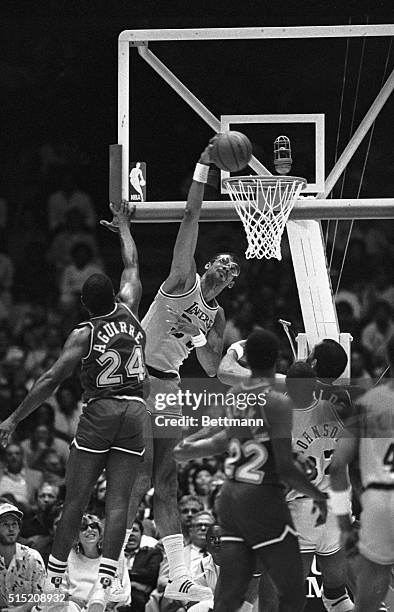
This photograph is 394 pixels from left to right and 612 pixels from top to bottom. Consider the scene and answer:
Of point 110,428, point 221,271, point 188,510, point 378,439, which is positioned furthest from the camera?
point 188,510

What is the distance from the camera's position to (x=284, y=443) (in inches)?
260

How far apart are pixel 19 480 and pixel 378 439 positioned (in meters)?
5.16

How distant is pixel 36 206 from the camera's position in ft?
47.6

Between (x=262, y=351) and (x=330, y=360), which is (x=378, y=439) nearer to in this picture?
(x=262, y=351)

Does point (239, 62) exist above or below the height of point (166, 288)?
above

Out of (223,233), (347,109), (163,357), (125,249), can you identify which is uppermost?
(347,109)

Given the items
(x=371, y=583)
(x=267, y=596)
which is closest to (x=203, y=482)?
(x=267, y=596)

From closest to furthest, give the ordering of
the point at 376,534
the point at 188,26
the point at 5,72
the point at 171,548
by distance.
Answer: the point at 376,534 < the point at 171,548 < the point at 188,26 < the point at 5,72

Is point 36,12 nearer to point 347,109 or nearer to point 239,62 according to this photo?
point 239,62

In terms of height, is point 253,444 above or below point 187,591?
above

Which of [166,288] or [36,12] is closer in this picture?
[166,288]

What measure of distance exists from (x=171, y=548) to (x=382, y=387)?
2232 millimetres

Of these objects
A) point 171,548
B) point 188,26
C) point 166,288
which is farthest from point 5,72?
point 171,548

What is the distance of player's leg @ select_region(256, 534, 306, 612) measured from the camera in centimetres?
657
